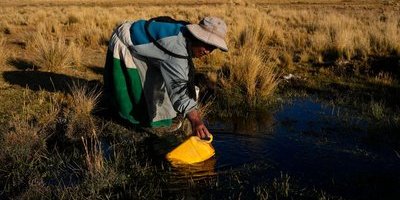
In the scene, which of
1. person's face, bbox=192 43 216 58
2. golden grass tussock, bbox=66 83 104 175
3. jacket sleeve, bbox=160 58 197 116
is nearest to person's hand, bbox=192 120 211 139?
jacket sleeve, bbox=160 58 197 116

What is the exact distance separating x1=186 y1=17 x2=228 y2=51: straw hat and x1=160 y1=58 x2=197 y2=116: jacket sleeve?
37 cm

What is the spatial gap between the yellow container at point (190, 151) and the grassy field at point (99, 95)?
0.93 ft

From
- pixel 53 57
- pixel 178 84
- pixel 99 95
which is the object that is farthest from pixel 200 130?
pixel 53 57

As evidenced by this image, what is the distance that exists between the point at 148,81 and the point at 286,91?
350cm

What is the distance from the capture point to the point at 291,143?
6.43 meters

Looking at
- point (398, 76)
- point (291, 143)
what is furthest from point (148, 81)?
point (398, 76)

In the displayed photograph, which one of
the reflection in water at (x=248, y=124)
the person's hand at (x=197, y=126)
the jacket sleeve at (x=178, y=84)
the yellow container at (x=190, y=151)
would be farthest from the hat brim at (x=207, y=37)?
the reflection in water at (x=248, y=124)

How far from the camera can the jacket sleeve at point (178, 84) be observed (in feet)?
17.5

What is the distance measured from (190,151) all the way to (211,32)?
1.29 m

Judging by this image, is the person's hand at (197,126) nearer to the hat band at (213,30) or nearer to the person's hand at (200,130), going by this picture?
the person's hand at (200,130)

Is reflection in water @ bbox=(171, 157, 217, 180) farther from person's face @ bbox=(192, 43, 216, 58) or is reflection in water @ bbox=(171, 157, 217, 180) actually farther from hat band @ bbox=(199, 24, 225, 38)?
hat band @ bbox=(199, 24, 225, 38)

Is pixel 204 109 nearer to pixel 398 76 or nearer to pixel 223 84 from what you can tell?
pixel 223 84

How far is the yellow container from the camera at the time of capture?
18.4 feet

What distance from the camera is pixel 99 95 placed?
8.01 m
